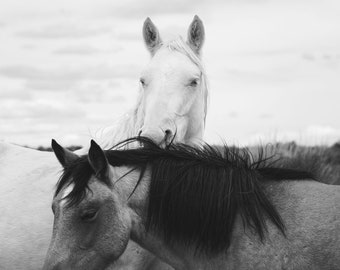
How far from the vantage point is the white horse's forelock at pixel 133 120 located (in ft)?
22.6

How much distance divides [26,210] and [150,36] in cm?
251

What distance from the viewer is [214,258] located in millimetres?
5035

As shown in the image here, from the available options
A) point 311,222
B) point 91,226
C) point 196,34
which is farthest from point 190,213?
point 196,34

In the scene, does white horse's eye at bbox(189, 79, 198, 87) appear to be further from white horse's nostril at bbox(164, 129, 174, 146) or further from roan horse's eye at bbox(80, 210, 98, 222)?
roan horse's eye at bbox(80, 210, 98, 222)

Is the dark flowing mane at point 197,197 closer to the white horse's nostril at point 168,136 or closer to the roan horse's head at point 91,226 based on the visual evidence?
the roan horse's head at point 91,226

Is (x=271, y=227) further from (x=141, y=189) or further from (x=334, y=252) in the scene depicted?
(x=141, y=189)

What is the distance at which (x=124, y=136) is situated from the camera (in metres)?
6.92

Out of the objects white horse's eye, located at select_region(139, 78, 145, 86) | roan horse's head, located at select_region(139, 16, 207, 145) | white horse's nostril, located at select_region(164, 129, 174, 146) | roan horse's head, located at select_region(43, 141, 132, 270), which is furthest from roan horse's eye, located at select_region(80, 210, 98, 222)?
white horse's eye, located at select_region(139, 78, 145, 86)

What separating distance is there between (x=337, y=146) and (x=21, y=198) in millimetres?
13393

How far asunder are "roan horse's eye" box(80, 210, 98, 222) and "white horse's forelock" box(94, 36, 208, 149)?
2.12 meters

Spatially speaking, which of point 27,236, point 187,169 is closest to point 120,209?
point 187,169

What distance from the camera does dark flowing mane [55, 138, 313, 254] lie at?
196 inches

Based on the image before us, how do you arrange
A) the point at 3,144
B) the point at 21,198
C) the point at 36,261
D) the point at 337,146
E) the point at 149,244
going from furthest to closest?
the point at 337,146
the point at 3,144
the point at 21,198
the point at 36,261
the point at 149,244

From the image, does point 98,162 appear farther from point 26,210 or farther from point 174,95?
point 26,210
